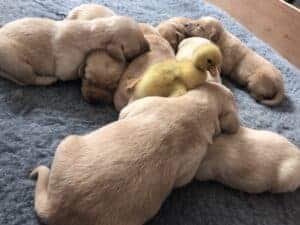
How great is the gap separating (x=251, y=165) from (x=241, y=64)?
29.4 inches

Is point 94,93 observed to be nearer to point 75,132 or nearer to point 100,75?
point 100,75

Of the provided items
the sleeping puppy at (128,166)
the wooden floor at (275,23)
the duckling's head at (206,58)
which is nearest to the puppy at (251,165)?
the sleeping puppy at (128,166)

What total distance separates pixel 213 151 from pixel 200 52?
1.09 ft

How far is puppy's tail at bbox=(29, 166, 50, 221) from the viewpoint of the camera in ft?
3.64

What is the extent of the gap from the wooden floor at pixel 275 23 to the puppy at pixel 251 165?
115 centimetres

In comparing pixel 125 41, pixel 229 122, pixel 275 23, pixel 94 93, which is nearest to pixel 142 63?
pixel 125 41

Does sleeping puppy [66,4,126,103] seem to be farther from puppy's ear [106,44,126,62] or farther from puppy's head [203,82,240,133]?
puppy's head [203,82,240,133]

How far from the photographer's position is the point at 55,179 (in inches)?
43.0

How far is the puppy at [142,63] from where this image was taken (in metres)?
1.55

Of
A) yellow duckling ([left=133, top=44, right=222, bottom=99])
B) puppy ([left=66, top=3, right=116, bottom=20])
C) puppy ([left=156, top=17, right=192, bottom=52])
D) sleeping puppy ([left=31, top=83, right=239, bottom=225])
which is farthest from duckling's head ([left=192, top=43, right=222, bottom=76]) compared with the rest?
puppy ([left=66, top=3, right=116, bottom=20])

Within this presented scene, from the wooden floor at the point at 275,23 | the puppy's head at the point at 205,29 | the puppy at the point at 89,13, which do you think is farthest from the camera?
the wooden floor at the point at 275,23

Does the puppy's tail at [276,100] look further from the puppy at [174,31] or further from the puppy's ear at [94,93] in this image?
the puppy's ear at [94,93]

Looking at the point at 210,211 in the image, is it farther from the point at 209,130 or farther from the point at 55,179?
the point at 55,179

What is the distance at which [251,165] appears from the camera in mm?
1329
